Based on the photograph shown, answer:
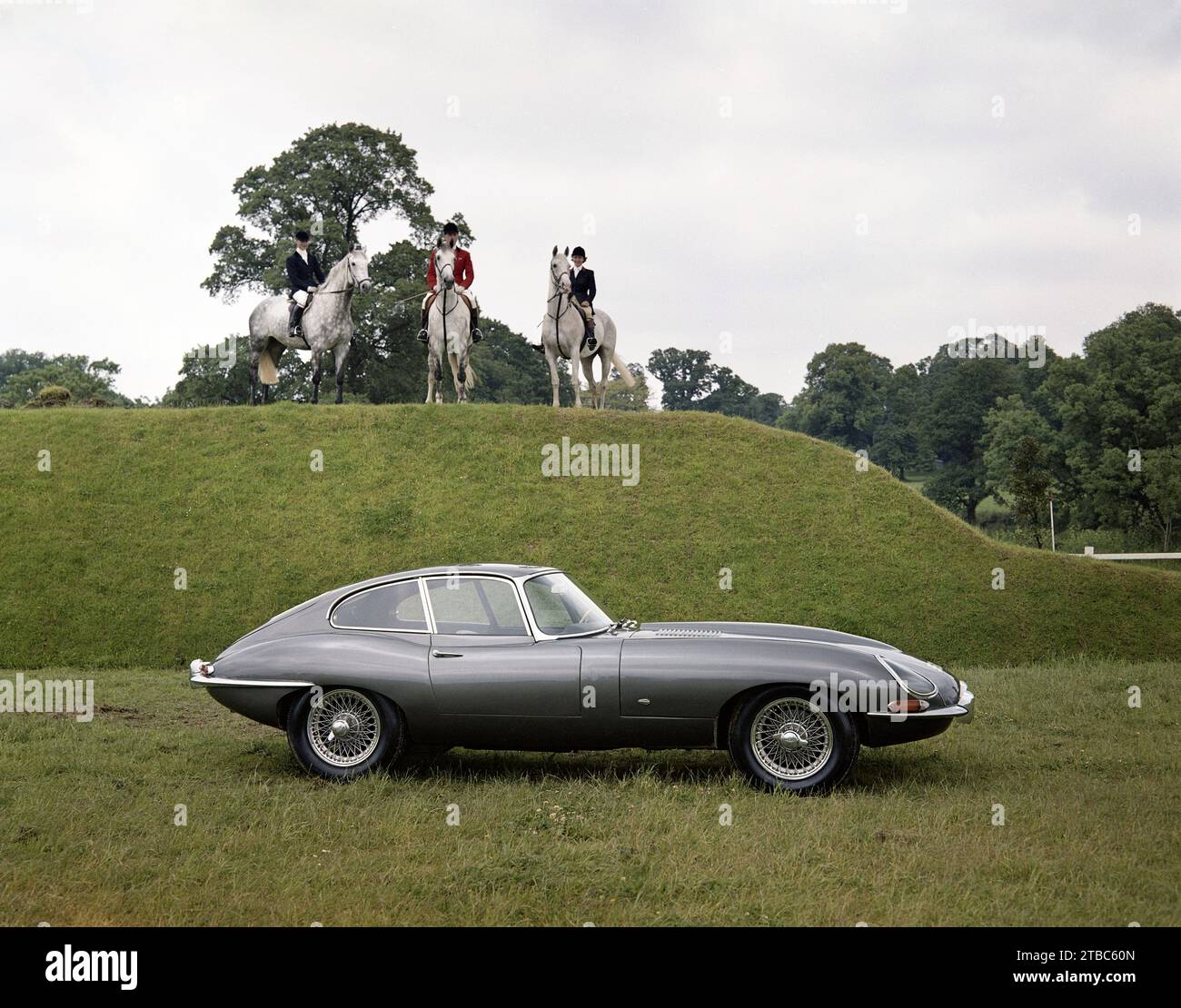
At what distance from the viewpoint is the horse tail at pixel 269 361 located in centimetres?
2653

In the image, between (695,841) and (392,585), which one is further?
(392,585)

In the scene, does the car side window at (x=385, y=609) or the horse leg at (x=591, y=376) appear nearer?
the car side window at (x=385, y=609)

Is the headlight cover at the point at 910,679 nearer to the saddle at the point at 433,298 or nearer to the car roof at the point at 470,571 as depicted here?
the car roof at the point at 470,571

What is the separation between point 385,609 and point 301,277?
19.3 meters

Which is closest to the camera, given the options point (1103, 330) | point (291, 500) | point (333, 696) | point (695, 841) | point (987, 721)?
point (695, 841)

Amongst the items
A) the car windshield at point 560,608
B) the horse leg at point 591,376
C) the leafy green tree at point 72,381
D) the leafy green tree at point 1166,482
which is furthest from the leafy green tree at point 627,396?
the car windshield at point 560,608

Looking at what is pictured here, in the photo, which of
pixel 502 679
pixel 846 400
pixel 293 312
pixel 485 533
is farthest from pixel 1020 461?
pixel 502 679

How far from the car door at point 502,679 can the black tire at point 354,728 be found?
0.42 m

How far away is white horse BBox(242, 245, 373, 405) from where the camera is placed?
23.8 meters

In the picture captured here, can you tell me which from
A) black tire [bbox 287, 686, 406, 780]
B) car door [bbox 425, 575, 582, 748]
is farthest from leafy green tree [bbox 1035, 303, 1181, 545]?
black tire [bbox 287, 686, 406, 780]

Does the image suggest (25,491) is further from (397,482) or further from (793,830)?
(793,830)

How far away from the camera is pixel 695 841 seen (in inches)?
237

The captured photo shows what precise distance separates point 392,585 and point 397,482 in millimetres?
14091
